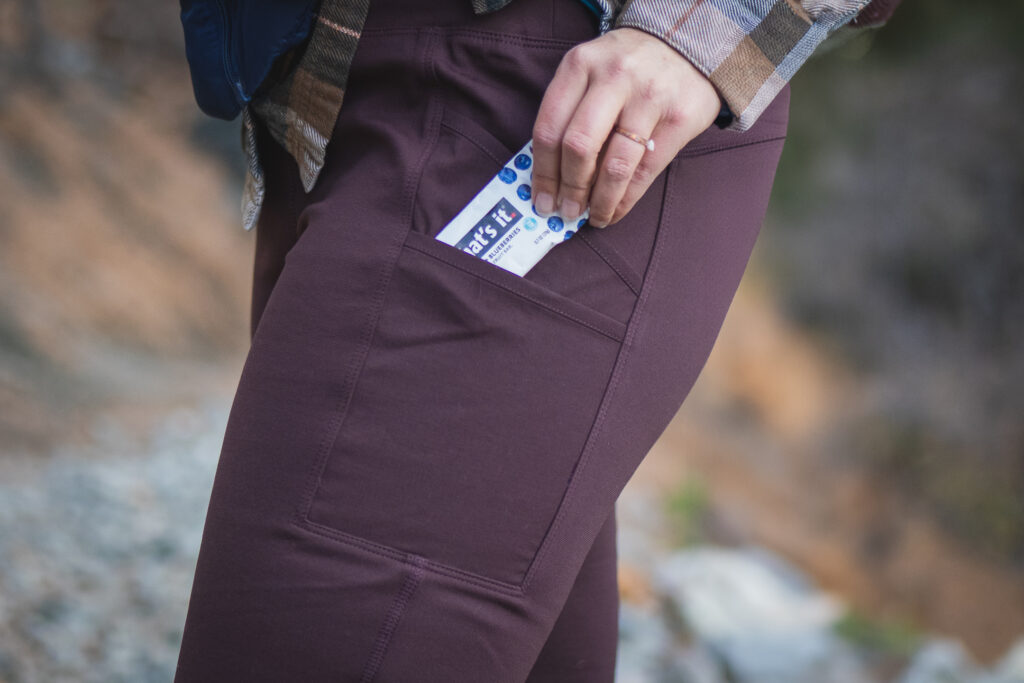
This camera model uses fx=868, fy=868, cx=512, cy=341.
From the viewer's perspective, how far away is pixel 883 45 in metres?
7.52

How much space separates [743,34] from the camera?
26.2 inches

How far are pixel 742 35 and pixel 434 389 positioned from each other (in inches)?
14.1

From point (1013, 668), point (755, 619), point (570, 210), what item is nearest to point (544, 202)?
point (570, 210)

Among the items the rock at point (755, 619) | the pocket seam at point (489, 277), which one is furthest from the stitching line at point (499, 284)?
the rock at point (755, 619)

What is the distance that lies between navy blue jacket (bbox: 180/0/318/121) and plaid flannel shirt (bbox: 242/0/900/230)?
0.02 m

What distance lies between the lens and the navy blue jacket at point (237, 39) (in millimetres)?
713

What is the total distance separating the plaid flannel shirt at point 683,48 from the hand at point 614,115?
0.02 m

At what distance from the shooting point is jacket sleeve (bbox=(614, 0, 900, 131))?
643 millimetres

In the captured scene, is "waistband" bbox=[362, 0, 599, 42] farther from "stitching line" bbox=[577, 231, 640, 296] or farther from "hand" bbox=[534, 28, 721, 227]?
"stitching line" bbox=[577, 231, 640, 296]

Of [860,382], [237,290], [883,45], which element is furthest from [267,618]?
[883,45]

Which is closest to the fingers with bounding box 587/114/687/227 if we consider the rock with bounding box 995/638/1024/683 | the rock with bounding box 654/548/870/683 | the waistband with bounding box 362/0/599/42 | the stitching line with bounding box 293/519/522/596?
the waistband with bounding box 362/0/599/42

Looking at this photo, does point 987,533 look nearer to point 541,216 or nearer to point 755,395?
point 755,395

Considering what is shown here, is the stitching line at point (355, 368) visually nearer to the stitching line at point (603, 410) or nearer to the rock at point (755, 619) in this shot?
the stitching line at point (603, 410)

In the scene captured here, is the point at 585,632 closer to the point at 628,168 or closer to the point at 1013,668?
the point at 628,168
